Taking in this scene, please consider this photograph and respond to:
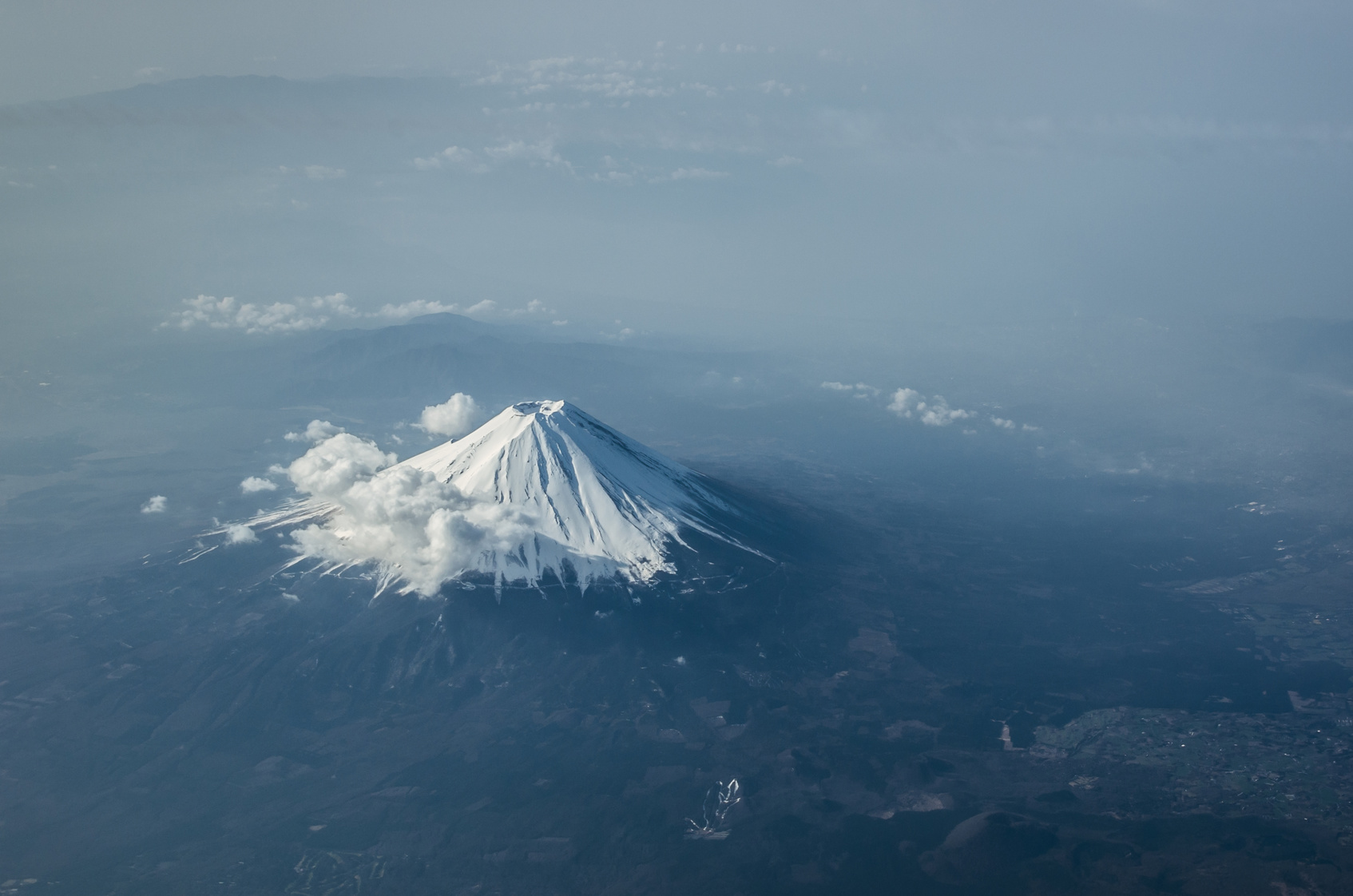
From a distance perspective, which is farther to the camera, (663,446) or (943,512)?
(663,446)

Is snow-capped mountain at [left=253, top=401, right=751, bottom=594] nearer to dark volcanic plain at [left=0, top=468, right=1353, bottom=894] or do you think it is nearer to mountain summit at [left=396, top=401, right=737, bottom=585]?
mountain summit at [left=396, top=401, right=737, bottom=585]

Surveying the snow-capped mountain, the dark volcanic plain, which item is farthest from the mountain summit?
the dark volcanic plain

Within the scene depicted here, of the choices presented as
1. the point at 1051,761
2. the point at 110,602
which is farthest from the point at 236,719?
the point at 1051,761

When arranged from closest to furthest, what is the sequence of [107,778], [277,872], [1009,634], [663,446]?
1. [277,872]
2. [107,778]
3. [1009,634]
4. [663,446]

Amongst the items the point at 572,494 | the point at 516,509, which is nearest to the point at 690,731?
the point at 516,509

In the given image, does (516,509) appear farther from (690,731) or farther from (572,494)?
(690,731)

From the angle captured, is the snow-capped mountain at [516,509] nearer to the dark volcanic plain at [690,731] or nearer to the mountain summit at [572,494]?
the mountain summit at [572,494]

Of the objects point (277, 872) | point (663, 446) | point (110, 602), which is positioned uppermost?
point (663, 446)

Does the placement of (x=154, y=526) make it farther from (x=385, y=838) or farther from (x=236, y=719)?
(x=385, y=838)

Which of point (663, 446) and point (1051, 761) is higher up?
point (663, 446)
